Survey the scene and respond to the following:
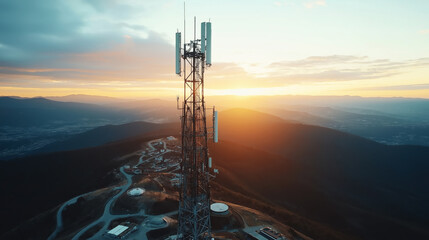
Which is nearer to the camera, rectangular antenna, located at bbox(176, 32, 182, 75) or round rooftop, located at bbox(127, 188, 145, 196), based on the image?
rectangular antenna, located at bbox(176, 32, 182, 75)

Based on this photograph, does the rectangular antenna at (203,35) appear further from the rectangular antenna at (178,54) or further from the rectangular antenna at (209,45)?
the rectangular antenna at (178,54)

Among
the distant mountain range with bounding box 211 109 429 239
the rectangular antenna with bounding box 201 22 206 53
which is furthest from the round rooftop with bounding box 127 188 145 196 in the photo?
the rectangular antenna with bounding box 201 22 206 53

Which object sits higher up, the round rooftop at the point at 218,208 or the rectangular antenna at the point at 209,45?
the rectangular antenna at the point at 209,45

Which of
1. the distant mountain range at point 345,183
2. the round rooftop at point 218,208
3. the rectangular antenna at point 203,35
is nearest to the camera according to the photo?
the rectangular antenna at point 203,35

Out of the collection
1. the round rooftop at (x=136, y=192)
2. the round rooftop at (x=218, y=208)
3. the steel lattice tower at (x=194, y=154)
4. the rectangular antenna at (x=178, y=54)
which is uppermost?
the rectangular antenna at (x=178, y=54)

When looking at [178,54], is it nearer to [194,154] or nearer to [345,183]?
[194,154]

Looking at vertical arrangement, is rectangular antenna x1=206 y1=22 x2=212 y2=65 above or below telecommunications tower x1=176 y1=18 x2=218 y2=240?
above

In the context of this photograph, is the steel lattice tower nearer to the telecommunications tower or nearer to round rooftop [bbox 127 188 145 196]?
the telecommunications tower

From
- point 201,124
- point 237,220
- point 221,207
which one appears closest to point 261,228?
point 237,220

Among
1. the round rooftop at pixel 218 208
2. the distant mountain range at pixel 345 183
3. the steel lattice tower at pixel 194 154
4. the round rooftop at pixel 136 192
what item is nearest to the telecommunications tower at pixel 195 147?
Answer: the steel lattice tower at pixel 194 154

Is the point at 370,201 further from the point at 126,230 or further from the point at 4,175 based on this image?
the point at 4,175

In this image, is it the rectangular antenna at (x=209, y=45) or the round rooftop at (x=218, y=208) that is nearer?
the rectangular antenna at (x=209, y=45)
